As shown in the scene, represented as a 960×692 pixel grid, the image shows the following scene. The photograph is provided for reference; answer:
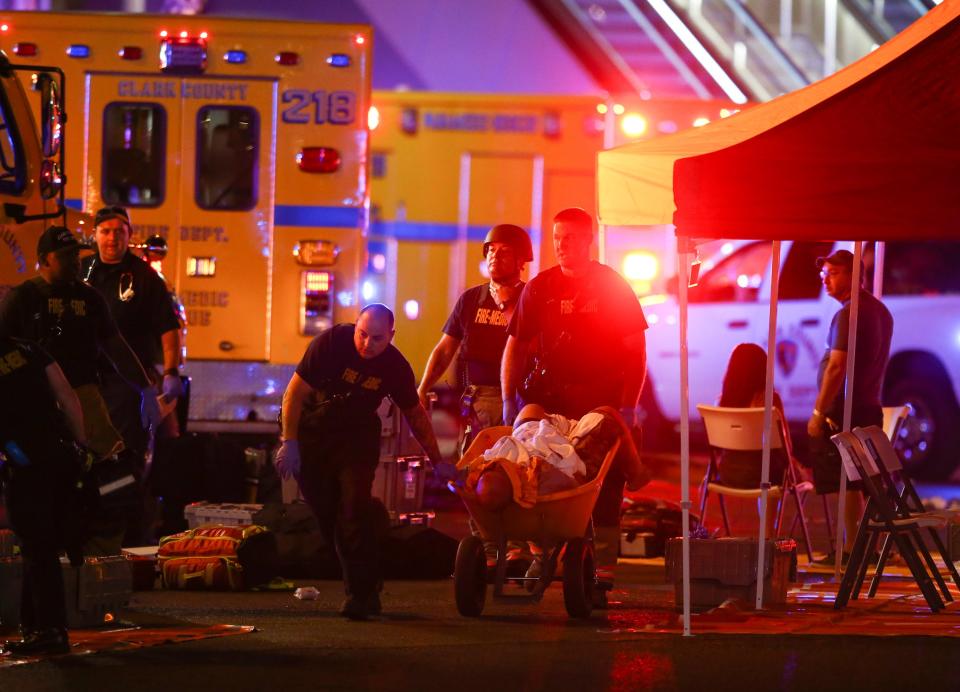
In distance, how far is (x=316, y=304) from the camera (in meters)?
13.3

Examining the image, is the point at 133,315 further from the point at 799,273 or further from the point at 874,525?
the point at 799,273

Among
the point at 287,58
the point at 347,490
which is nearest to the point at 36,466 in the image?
the point at 347,490

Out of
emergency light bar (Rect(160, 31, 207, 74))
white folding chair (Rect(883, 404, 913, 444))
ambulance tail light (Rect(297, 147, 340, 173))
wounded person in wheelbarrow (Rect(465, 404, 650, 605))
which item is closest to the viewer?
wounded person in wheelbarrow (Rect(465, 404, 650, 605))

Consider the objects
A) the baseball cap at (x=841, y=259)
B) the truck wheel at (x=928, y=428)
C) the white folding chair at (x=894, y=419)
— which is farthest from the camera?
the truck wheel at (x=928, y=428)

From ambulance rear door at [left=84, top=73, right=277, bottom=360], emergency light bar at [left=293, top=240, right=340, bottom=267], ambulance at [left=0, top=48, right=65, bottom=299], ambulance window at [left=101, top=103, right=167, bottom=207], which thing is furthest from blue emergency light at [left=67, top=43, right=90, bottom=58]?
ambulance at [left=0, top=48, right=65, bottom=299]

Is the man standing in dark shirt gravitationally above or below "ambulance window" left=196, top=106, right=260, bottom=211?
below

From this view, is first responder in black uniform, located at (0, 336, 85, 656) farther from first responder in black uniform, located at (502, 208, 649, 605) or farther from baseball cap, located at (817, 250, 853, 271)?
baseball cap, located at (817, 250, 853, 271)

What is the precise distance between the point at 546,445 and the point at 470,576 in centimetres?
71

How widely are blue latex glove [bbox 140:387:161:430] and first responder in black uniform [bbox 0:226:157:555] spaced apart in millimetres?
322

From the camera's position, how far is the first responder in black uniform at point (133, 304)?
10.9 meters

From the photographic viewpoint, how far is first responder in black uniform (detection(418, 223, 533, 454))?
413 inches

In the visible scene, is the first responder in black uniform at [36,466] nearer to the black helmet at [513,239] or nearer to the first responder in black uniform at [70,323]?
the first responder in black uniform at [70,323]

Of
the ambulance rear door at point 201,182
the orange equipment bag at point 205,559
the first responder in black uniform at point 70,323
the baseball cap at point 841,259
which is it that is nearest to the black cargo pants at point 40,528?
the first responder in black uniform at point 70,323

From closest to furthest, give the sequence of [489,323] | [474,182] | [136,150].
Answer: [489,323] < [136,150] < [474,182]
